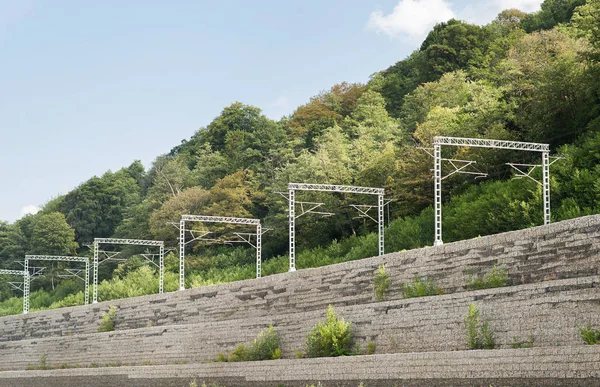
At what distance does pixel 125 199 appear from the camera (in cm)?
8281

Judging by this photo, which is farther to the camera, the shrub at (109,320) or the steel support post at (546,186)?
the shrub at (109,320)

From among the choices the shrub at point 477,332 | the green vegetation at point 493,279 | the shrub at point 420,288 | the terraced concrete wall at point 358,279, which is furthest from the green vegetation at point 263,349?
the shrub at point 477,332

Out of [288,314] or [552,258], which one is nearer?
[552,258]

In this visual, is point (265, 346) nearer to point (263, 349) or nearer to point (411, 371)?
point (263, 349)

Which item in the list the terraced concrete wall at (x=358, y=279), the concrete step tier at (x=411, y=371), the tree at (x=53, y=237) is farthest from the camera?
the tree at (x=53, y=237)

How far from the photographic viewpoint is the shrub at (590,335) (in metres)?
14.8

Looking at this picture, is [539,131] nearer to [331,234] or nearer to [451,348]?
[331,234]

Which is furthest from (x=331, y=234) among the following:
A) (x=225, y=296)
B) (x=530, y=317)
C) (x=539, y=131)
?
(x=530, y=317)

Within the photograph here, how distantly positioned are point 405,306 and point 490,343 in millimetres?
3087

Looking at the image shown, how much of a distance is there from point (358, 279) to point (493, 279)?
5.22 metres

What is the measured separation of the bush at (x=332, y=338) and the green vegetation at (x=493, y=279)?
348 centimetres

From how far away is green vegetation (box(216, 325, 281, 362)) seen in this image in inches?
922

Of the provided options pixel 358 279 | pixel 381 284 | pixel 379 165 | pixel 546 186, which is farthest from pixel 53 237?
pixel 381 284

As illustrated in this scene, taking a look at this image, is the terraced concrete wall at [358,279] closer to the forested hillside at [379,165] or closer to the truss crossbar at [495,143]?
the truss crossbar at [495,143]
